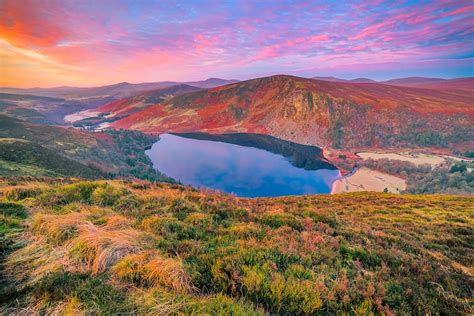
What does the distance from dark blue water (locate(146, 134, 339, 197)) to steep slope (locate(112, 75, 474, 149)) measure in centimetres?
2379

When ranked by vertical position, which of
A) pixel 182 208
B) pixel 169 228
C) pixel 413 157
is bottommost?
pixel 413 157

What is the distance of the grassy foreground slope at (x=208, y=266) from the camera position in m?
2.94

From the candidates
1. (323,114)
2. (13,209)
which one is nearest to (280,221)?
(13,209)

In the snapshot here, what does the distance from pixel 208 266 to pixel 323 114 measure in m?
91.4

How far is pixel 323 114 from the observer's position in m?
86.3

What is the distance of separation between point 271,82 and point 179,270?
12749 centimetres

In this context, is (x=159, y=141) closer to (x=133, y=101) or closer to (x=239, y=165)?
(x=239, y=165)

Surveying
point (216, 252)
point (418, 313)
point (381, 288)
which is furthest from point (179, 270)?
point (418, 313)

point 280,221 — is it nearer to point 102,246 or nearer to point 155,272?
point 155,272

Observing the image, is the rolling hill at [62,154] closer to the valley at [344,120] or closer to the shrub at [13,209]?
the shrub at [13,209]

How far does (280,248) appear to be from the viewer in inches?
187

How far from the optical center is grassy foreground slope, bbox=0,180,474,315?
2.94m

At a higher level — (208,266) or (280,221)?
(208,266)

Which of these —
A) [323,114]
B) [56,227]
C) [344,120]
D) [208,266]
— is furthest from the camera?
[323,114]
